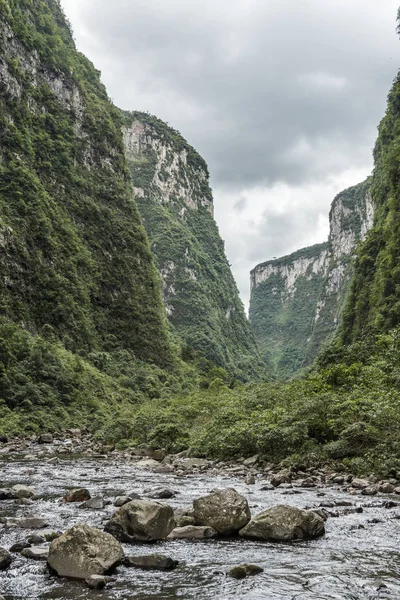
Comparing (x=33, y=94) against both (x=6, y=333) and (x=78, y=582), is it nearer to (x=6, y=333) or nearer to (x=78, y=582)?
(x=6, y=333)

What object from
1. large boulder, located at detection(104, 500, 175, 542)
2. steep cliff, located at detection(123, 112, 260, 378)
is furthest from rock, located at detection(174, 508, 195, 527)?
steep cliff, located at detection(123, 112, 260, 378)

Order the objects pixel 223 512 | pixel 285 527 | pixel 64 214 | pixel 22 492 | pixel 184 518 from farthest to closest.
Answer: pixel 64 214 → pixel 22 492 → pixel 184 518 → pixel 223 512 → pixel 285 527

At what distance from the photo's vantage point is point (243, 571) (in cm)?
549

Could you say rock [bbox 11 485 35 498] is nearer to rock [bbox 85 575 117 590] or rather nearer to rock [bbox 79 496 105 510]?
rock [bbox 79 496 105 510]

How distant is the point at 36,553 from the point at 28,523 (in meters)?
1.69

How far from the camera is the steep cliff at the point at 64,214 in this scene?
159 ft

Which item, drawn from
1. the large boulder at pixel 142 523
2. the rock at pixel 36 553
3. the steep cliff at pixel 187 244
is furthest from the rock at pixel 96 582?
the steep cliff at pixel 187 244

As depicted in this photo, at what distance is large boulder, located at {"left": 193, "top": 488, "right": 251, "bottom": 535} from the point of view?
7.27 m

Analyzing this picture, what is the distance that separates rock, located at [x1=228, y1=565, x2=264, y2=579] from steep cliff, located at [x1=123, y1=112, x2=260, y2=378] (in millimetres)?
93566

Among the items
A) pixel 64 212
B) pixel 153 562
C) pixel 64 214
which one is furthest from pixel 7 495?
pixel 64 212

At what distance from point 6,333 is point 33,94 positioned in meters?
40.4

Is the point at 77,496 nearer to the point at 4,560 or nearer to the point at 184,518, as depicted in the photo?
the point at 184,518

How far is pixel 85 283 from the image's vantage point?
58.3 m

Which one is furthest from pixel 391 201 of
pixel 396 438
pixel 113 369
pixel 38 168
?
pixel 38 168
